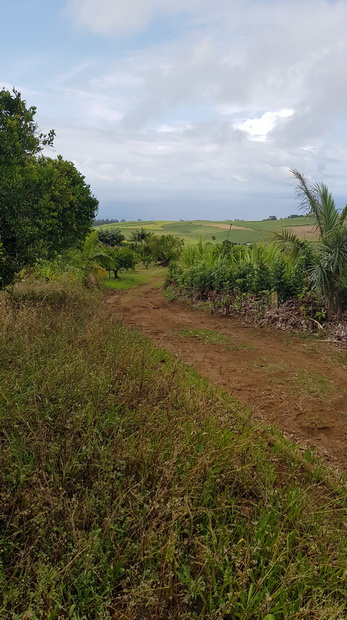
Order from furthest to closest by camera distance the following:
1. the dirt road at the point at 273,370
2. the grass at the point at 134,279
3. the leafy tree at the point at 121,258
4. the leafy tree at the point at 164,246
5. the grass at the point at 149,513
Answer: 1. the leafy tree at the point at 164,246
2. the leafy tree at the point at 121,258
3. the grass at the point at 134,279
4. the dirt road at the point at 273,370
5. the grass at the point at 149,513

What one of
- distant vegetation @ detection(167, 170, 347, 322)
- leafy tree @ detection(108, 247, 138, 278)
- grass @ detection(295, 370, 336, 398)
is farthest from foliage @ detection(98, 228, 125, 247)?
grass @ detection(295, 370, 336, 398)

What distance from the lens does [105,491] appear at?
2.50m

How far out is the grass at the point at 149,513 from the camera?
1.99 metres

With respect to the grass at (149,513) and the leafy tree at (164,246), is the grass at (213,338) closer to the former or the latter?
the grass at (149,513)

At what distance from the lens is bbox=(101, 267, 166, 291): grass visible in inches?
711

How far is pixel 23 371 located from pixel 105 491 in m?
1.90

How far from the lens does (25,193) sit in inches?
223

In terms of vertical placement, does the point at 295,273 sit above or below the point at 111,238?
below

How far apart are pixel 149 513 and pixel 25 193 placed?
496cm

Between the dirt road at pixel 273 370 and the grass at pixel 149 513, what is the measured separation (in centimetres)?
100

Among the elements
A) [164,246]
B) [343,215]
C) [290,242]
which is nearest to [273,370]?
[343,215]

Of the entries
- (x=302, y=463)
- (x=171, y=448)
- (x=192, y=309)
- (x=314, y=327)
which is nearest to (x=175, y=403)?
(x=171, y=448)

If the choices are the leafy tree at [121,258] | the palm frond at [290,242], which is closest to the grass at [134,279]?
the leafy tree at [121,258]

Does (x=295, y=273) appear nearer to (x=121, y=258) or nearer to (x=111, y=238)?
(x=121, y=258)
